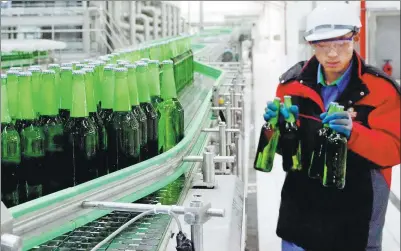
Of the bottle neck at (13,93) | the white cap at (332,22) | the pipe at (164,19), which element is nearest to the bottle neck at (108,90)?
the bottle neck at (13,93)

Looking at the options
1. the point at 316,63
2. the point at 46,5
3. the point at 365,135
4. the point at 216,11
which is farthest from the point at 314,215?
the point at 216,11

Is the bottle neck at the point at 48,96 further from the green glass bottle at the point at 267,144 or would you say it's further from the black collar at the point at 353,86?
the black collar at the point at 353,86

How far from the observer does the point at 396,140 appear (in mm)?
1707


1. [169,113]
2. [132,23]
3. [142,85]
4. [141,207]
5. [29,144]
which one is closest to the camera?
[141,207]

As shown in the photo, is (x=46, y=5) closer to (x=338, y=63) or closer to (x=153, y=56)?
(x=153, y=56)

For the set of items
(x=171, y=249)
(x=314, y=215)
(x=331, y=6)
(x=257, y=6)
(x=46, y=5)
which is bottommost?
(x=314, y=215)

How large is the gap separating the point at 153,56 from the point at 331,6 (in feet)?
2.69

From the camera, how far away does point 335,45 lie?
66.1 inches

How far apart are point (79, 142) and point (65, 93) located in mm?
117

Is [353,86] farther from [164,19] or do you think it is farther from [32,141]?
[164,19]

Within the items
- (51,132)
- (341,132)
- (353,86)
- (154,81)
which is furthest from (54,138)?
(353,86)

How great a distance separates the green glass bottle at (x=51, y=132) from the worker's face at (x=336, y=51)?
0.89 metres

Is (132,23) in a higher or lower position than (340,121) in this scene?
higher

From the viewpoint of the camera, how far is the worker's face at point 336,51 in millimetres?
1674
